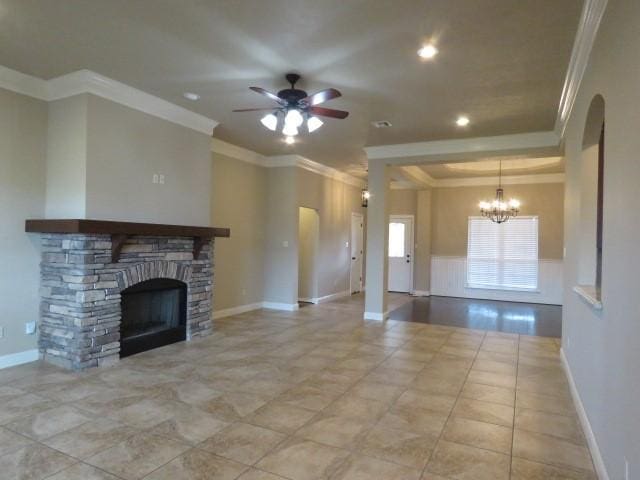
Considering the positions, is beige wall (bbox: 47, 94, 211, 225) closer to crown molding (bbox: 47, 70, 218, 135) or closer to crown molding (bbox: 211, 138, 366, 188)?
crown molding (bbox: 47, 70, 218, 135)

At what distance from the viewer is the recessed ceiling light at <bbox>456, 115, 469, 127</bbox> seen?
16.5ft

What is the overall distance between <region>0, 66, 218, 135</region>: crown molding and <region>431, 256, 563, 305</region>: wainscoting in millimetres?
7467

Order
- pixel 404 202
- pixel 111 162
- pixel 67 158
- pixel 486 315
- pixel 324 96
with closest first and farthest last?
1. pixel 324 96
2. pixel 67 158
3. pixel 111 162
4. pixel 486 315
5. pixel 404 202

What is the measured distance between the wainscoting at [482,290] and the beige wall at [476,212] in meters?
0.20

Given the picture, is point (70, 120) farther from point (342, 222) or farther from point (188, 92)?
point (342, 222)

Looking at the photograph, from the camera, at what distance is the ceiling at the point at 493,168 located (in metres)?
7.95

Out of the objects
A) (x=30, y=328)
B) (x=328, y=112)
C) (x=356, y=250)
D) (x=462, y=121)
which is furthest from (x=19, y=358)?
(x=356, y=250)

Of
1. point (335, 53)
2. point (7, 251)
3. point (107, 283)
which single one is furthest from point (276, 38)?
point (7, 251)

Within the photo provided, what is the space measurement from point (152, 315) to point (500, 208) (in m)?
7.24

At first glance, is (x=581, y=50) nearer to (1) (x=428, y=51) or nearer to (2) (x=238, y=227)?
(1) (x=428, y=51)

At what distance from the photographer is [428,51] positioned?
3.34 m

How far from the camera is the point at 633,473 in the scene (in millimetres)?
1666

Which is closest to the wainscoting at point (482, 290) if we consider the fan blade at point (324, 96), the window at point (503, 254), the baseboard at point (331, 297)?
the window at point (503, 254)

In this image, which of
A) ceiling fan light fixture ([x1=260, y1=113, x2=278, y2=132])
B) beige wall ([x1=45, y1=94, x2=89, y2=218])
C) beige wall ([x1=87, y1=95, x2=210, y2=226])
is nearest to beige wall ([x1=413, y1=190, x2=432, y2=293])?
beige wall ([x1=87, y1=95, x2=210, y2=226])
